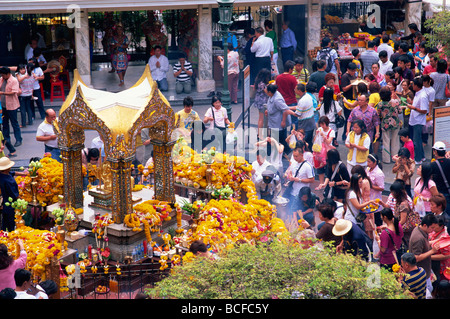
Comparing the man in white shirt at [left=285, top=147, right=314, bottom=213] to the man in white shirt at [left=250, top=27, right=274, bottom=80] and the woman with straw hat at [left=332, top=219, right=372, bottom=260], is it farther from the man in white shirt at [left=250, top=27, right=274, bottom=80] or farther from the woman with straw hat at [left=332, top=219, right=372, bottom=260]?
the man in white shirt at [left=250, top=27, right=274, bottom=80]

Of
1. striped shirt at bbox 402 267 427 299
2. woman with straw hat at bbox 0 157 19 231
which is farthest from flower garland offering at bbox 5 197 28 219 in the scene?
striped shirt at bbox 402 267 427 299

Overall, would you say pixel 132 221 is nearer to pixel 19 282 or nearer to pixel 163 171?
pixel 163 171

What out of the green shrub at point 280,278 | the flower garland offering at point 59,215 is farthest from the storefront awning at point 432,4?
the green shrub at point 280,278

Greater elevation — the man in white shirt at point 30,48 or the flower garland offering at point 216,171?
the man in white shirt at point 30,48

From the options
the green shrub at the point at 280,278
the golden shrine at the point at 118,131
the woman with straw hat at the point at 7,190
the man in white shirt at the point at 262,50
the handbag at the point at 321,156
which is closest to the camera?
the green shrub at the point at 280,278

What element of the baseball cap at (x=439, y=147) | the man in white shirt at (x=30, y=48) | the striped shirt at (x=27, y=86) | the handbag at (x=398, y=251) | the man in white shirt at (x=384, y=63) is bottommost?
the handbag at (x=398, y=251)

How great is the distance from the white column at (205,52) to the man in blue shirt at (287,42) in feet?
7.91

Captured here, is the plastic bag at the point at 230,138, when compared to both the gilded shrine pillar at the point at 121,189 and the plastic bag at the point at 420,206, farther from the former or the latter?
the plastic bag at the point at 420,206

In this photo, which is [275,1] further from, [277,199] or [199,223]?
[199,223]

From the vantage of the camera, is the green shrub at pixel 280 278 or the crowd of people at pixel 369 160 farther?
the crowd of people at pixel 369 160

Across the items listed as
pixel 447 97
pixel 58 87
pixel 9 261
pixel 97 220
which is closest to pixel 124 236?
pixel 97 220

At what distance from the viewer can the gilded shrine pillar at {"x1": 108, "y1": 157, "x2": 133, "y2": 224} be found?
1136 cm

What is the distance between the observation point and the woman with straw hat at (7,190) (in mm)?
12172

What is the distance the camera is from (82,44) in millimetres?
20484
